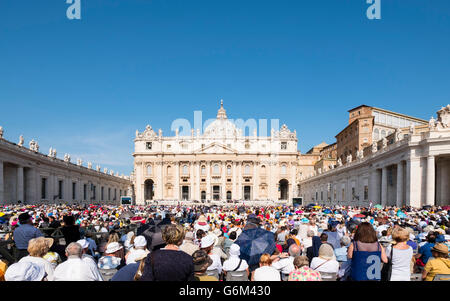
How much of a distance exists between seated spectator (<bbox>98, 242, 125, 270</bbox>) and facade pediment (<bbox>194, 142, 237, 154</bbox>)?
72.9m

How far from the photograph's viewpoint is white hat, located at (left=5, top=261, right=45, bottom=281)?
4416 mm

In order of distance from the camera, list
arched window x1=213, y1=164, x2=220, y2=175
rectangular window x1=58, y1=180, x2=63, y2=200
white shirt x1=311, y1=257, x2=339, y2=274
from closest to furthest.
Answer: white shirt x1=311, y1=257, x2=339, y2=274
rectangular window x1=58, y1=180, x2=63, y2=200
arched window x1=213, y1=164, x2=220, y2=175

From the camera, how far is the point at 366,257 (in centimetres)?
511

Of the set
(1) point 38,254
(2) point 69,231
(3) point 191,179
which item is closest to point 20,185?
(2) point 69,231

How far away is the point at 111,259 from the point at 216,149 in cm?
7348

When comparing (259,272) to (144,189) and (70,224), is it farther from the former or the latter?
(144,189)

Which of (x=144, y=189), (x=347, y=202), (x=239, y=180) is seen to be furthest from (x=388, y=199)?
(x=144, y=189)

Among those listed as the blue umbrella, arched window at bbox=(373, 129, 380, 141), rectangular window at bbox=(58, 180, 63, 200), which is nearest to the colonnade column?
rectangular window at bbox=(58, 180, 63, 200)

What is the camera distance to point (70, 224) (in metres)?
8.22

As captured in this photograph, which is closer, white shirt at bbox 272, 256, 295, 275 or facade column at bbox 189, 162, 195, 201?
white shirt at bbox 272, 256, 295, 275

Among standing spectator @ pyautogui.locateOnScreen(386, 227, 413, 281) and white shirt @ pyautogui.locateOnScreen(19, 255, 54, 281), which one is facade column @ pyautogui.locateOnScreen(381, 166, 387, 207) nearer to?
standing spectator @ pyautogui.locateOnScreen(386, 227, 413, 281)
